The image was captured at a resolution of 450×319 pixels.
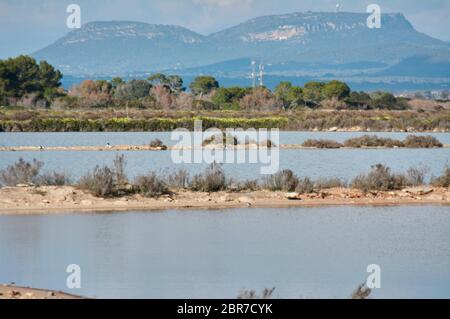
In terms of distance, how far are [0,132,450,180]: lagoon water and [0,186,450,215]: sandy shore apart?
9.91 feet

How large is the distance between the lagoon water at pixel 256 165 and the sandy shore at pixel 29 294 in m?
11.2

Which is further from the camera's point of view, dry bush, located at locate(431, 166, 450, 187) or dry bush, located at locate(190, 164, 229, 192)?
dry bush, located at locate(431, 166, 450, 187)

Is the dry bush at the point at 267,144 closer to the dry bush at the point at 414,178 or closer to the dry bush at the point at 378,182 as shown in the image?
the dry bush at the point at 414,178

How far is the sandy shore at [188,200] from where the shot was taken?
693 inches

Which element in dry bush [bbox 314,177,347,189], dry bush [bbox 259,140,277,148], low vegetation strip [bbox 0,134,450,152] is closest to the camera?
dry bush [bbox 314,177,347,189]

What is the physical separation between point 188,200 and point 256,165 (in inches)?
367

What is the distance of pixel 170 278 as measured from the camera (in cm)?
1122

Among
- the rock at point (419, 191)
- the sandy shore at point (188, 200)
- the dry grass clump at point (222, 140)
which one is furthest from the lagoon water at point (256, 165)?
the rock at point (419, 191)

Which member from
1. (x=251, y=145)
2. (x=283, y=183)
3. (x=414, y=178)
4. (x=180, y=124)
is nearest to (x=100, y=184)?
(x=283, y=183)

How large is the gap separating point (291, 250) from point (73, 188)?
6.51 metres

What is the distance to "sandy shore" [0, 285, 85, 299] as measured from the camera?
9.86m

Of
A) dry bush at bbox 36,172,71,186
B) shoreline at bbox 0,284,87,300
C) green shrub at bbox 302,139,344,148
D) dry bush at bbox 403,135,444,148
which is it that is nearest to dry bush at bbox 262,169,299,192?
dry bush at bbox 36,172,71,186

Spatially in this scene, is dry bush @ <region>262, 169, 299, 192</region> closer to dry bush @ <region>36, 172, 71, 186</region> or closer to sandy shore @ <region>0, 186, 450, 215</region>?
sandy shore @ <region>0, 186, 450, 215</region>
